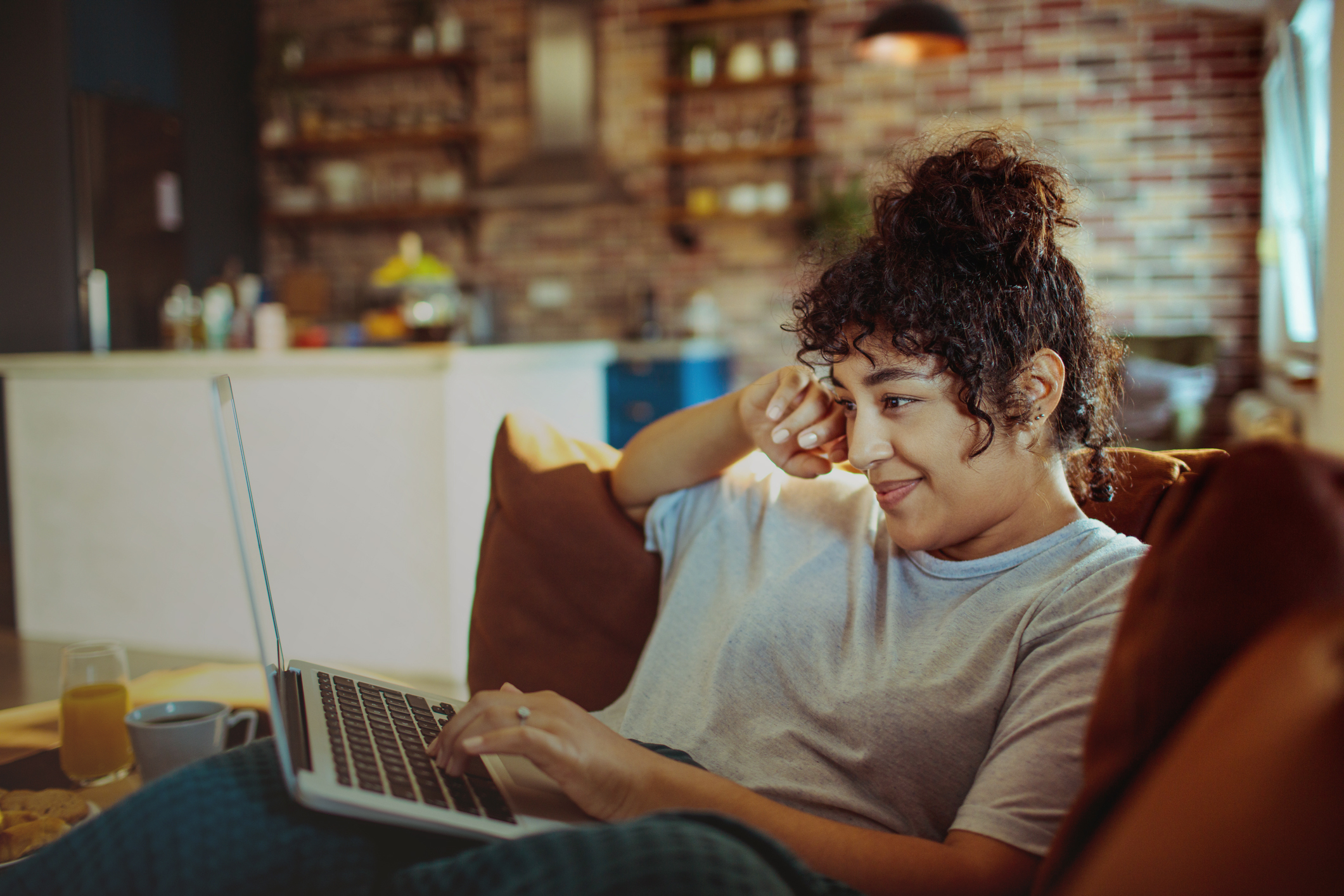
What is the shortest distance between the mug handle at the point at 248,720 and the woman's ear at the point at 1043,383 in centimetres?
97

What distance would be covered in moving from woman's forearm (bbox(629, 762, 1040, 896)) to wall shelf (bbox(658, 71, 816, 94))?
14.6 feet

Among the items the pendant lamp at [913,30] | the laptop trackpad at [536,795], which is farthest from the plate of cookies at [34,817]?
the pendant lamp at [913,30]

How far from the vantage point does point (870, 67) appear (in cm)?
476

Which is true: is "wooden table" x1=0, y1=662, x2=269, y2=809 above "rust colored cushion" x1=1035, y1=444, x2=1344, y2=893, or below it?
below

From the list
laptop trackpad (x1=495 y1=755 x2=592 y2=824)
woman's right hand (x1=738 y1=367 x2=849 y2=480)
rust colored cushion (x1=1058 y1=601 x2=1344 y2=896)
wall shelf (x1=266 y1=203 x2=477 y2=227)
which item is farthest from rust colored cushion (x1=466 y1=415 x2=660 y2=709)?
wall shelf (x1=266 y1=203 x2=477 y2=227)

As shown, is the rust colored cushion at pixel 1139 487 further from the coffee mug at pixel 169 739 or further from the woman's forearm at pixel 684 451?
the coffee mug at pixel 169 739

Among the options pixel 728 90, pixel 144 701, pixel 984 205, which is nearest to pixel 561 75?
pixel 728 90

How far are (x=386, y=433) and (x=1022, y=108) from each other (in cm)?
339

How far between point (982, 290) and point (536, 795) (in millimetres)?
635

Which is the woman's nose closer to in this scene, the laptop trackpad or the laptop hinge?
the laptop trackpad

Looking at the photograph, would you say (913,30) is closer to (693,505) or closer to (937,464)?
(693,505)

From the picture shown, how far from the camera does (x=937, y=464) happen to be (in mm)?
996

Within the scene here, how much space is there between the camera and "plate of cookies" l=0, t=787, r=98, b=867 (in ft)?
3.10

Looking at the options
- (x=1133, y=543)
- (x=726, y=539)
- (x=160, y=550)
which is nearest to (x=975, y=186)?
(x=1133, y=543)
